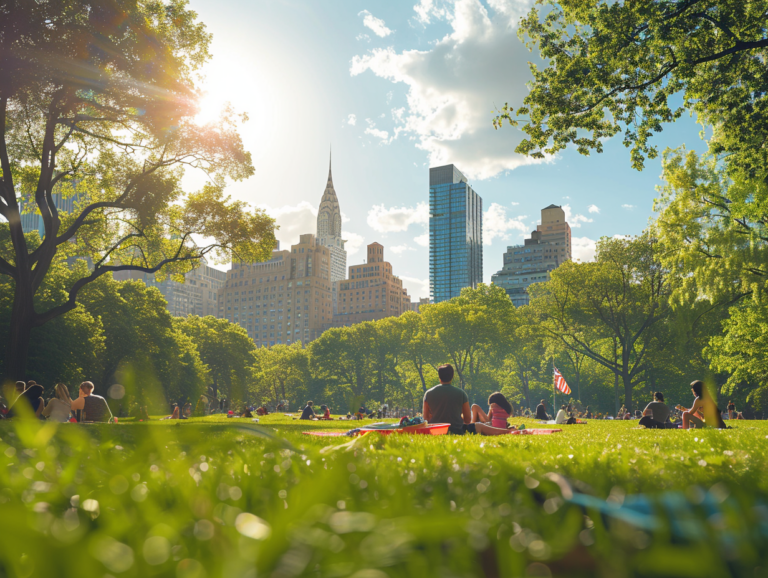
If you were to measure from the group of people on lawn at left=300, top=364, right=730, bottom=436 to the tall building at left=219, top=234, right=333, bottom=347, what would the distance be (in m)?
166

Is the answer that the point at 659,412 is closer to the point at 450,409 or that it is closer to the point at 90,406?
the point at 450,409

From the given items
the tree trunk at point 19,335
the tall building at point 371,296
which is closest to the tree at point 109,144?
the tree trunk at point 19,335

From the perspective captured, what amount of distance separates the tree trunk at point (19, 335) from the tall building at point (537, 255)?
504 ft

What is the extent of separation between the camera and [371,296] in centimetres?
19050

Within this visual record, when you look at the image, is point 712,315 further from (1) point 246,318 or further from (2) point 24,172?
(1) point 246,318

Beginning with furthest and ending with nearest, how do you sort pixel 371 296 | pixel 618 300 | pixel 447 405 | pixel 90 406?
pixel 371 296
pixel 618 300
pixel 90 406
pixel 447 405

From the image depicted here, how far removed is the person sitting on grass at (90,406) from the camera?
520 inches

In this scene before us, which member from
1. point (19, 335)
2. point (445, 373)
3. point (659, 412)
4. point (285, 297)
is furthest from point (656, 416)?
point (285, 297)

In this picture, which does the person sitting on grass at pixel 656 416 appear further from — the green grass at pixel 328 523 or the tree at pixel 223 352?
the tree at pixel 223 352

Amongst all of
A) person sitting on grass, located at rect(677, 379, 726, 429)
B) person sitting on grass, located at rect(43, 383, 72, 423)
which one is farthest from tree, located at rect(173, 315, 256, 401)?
person sitting on grass, located at rect(677, 379, 726, 429)

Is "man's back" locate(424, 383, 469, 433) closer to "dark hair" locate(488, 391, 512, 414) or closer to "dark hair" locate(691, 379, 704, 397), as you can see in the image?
"dark hair" locate(488, 391, 512, 414)

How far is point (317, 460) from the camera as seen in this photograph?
2.18 metres

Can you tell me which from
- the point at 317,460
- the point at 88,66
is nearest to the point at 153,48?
the point at 88,66

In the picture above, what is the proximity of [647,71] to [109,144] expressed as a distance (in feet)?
68.4
